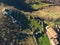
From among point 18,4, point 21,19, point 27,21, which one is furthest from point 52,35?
point 18,4

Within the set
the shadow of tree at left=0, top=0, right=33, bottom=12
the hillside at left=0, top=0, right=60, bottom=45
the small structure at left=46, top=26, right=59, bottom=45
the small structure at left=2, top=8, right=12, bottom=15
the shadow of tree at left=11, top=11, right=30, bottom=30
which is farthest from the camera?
the shadow of tree at left=0, top=0, right=33, bottom=12

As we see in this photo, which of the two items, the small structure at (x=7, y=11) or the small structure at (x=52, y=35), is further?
the small structure at (x=7, y=11)

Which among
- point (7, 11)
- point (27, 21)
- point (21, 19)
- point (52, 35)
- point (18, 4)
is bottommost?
point (52, 35)

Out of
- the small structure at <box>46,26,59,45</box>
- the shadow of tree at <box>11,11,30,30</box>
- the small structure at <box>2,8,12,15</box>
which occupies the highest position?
the small structure at <box>2,8,12,15</box>

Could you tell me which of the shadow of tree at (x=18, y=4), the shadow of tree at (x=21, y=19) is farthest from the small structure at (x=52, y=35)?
the shadow of tree at (x=18, y=4)

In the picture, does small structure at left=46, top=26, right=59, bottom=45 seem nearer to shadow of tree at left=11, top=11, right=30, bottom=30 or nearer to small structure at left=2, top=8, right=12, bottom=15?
shadow of tree at left=11, top=11, right=30, bottom=30

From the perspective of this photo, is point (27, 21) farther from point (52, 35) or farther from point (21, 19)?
point (52, 35)

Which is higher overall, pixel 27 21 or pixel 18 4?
pixel 18 4

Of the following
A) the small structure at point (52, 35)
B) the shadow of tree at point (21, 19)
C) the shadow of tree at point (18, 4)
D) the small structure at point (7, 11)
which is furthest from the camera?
the shadow of tree at point (18, 4)

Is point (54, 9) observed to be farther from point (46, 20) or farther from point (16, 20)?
point (16, 20)

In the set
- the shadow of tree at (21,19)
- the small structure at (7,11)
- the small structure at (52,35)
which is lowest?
the small structure at (52,35)

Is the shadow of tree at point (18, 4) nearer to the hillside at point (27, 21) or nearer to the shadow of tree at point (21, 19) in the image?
the hillside at point (27, 21)

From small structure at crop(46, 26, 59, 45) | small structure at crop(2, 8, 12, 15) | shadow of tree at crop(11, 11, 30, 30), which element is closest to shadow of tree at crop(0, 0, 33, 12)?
small structure at crop(2, 8, 12, 15)
